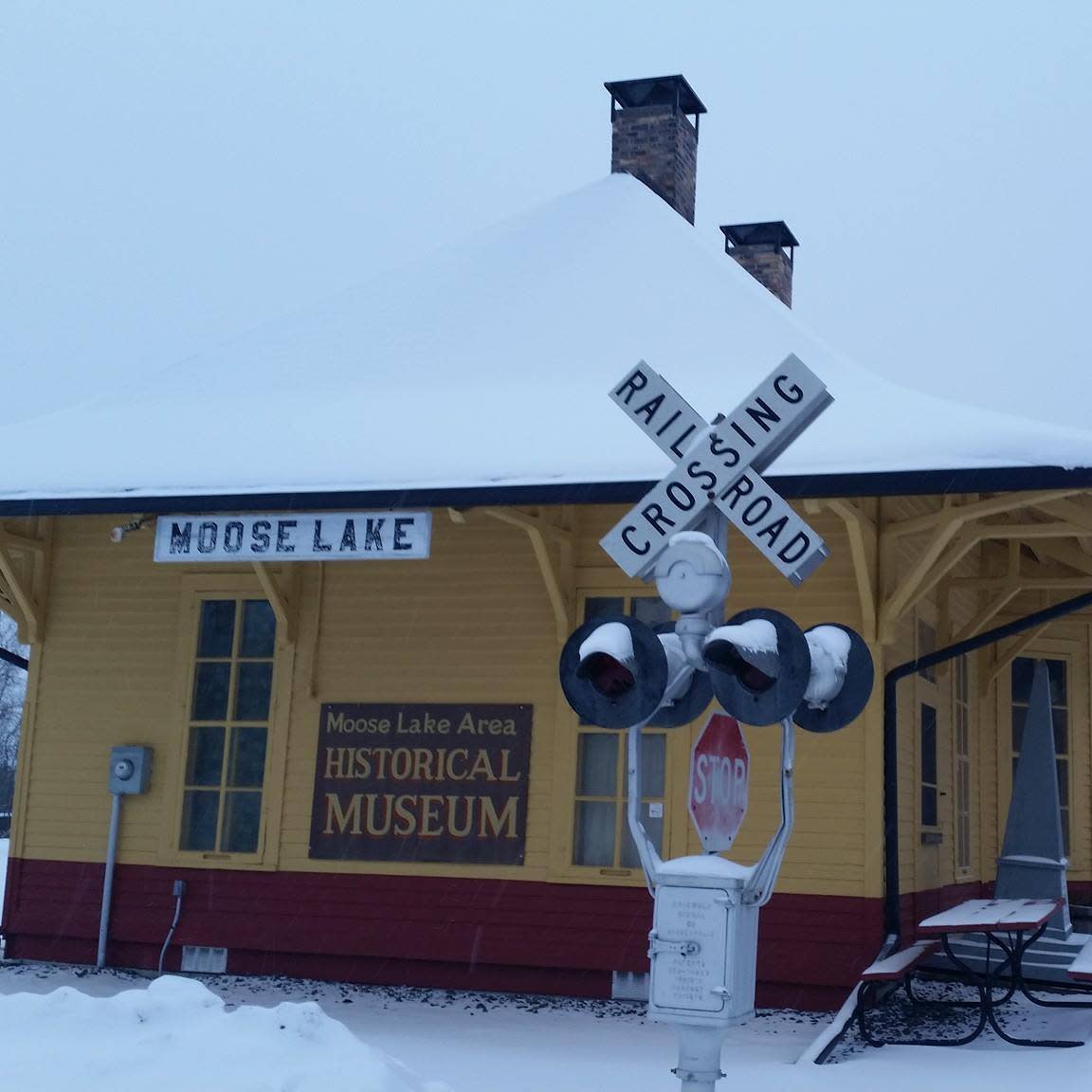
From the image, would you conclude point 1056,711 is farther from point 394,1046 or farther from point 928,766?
point 394,1046

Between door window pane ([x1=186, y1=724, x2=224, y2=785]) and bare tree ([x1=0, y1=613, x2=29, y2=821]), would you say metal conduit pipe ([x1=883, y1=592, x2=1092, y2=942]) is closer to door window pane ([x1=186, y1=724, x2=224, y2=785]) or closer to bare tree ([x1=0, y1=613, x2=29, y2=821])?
door window pane ([x1=186, y1=724, x2=224, y2=785])

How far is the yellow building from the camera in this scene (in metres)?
9.80

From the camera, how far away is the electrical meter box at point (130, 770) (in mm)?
11438

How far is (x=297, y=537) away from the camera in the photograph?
977cm

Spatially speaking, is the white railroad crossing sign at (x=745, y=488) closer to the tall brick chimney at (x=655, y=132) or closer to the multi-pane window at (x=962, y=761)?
the multi-pane window at (x=962, y=761)

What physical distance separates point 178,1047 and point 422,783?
194 inches

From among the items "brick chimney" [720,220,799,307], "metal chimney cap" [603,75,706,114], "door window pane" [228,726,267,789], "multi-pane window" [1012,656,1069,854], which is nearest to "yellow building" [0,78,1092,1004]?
"door window pane" [228,726,267,789]

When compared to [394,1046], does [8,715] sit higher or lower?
higher

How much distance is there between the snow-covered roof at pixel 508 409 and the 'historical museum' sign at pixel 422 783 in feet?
6.40

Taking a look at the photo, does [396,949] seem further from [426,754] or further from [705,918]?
[705,918]

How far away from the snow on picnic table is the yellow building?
1.78 feet

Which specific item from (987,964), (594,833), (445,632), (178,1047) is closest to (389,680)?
(445,632)

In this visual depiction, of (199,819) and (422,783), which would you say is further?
(199,819)

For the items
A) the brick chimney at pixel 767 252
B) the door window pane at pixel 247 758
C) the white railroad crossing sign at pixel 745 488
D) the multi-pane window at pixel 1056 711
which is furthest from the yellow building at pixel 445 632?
the brick chimney at pixel 767 252
